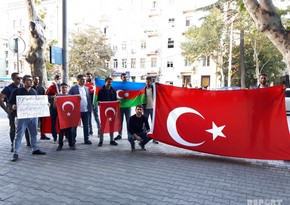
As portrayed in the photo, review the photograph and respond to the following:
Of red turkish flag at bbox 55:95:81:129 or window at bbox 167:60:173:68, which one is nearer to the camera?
red turkish flag at bbox 55:95:81:129

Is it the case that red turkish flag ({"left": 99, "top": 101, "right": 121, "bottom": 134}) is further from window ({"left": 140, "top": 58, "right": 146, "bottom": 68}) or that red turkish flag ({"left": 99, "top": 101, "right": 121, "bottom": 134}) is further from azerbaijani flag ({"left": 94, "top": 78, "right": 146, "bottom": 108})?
window ({"left": 140, "top": 58, "right": 146, "bottom": 68})

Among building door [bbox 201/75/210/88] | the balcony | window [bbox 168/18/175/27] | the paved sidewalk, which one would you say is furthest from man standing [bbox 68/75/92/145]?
the balcony

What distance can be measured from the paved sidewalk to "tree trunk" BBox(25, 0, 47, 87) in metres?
3.92

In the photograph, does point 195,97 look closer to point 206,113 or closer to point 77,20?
point 206,113

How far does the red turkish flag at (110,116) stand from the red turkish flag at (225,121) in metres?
1.30

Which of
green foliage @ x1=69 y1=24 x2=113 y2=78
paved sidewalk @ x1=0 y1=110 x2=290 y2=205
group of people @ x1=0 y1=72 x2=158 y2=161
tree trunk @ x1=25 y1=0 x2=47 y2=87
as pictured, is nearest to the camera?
paved sidewalk @ x1=0 y1=110 x2=290 y2=205

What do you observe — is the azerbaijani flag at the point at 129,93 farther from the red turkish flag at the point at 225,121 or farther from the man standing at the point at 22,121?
the man standing at the point at 22,121

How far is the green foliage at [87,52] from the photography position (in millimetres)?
35500

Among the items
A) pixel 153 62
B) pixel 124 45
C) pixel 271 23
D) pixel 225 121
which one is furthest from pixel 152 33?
pixel 225 121

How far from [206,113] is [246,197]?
2383 millimetres

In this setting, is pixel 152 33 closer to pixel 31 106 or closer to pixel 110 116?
pixel 110 116

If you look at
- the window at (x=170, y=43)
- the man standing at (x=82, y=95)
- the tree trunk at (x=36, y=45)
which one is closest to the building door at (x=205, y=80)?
the window at (x=170, y=43)

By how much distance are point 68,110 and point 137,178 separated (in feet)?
9.78

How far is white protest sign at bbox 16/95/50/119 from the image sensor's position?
5.70 meters
